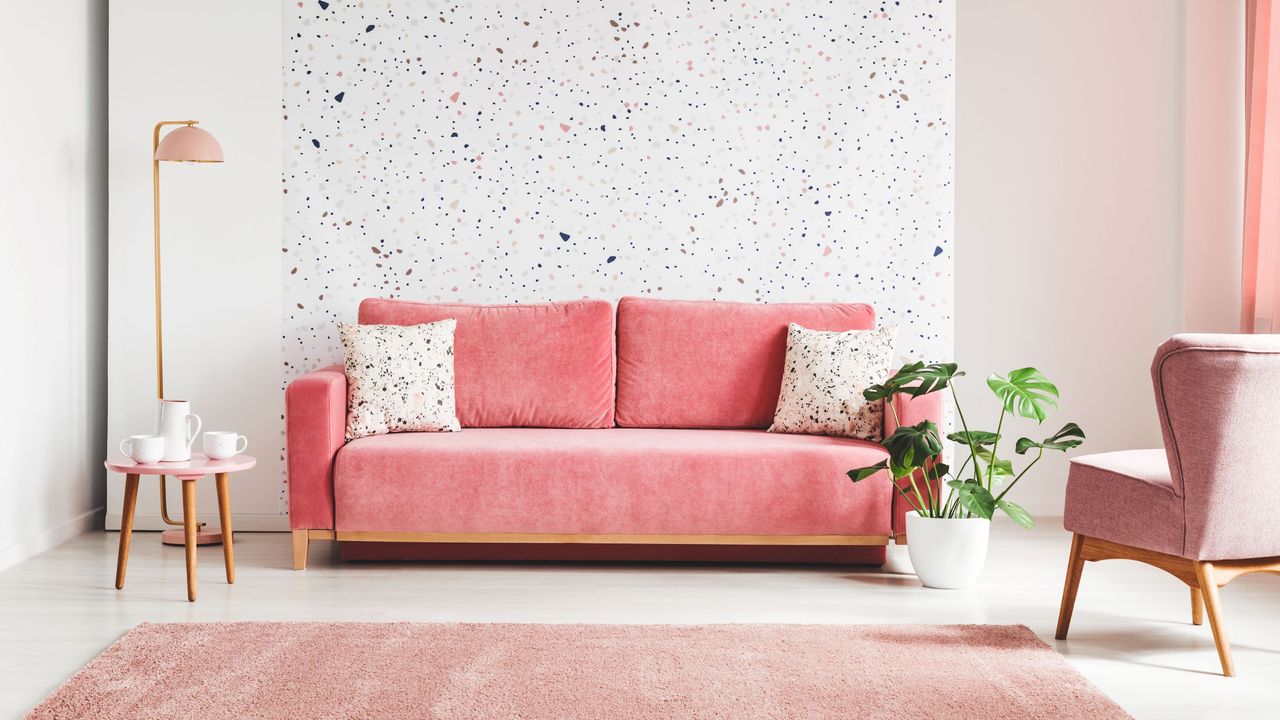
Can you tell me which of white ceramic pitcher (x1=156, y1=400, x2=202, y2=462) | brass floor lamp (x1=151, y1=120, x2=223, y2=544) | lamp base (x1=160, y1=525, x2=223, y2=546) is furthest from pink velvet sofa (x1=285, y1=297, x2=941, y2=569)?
brass floor lamp (x1=151, y1=120, x2=223, y2=544)

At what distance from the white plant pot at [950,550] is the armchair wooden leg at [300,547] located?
6.61 feet

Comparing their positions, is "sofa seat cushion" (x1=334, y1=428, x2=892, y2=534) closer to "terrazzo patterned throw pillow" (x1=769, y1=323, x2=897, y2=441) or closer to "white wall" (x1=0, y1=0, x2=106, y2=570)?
"terrazzo patterned throw pillow" (x1=769, y1=323, x2=897, y2=441)

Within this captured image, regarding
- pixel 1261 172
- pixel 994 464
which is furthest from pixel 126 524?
pixel 1261 172

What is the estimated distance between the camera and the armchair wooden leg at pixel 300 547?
3309mm

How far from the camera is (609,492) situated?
3.28 meters

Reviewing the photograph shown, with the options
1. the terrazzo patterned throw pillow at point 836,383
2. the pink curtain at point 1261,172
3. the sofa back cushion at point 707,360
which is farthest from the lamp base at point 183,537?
A: the pink curtain at point 1261,172

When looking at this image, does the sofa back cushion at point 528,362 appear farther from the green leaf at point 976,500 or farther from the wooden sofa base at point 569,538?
the green leaf at point 976,500

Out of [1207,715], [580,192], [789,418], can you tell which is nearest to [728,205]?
[580,192]

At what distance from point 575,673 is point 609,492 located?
1.03 m

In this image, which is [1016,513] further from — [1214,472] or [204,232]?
[204,232]

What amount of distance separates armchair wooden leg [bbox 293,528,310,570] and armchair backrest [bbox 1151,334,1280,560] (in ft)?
8.50

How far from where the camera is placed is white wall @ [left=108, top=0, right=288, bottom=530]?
13.0 ft

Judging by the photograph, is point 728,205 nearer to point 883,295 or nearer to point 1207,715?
point 883,295

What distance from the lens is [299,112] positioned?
4.04 metres
